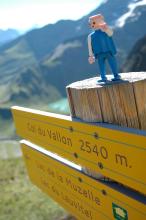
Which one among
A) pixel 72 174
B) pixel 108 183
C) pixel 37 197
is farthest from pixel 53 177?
pixel 37 197

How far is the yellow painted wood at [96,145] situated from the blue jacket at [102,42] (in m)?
0.73

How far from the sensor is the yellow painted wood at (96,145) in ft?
10.5

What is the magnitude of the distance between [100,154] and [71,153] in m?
0.62

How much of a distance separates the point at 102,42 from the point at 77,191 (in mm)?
1668

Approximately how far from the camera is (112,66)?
3855mm

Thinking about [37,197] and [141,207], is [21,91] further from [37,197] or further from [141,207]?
[141,207]

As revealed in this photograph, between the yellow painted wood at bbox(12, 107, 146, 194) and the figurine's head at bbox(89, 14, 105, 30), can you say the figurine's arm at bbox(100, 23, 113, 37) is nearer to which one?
the figurine's head at bbox(89, 14, 105, 30)

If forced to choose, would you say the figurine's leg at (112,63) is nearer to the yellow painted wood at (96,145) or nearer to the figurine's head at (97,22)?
the figurine's head at (97,22)

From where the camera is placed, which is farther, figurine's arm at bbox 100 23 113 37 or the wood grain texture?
figurine's arm at bbox 100 23 113 37

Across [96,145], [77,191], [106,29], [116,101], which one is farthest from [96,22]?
[77,191]

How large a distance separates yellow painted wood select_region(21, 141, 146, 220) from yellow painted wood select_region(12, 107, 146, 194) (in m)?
0.19

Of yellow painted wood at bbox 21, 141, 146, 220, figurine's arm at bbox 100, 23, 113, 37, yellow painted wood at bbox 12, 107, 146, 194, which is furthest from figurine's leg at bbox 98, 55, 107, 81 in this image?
yellow painted wood at bbox 21, 141, 146, 220

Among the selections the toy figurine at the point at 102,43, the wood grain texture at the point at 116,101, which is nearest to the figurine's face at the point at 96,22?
the toy figurine at the point at 102,43

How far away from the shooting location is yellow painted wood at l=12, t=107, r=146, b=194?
10.5 ft
